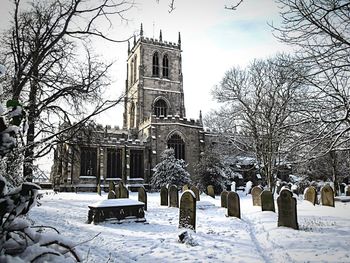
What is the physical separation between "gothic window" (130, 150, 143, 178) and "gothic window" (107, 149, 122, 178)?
120 cm

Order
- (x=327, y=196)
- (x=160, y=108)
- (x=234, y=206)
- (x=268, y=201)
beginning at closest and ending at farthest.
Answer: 1. (x=234, y=206)
2. (x=268, y=201)
3. (x=327, y=196)
4. (x=160, y=108)

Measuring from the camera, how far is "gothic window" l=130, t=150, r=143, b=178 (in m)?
28.9

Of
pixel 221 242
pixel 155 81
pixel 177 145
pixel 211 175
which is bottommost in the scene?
pixel 221 242

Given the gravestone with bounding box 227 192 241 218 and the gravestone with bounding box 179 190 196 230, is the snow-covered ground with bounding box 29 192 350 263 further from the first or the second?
the gravestone with bounding box 227 192 241 218

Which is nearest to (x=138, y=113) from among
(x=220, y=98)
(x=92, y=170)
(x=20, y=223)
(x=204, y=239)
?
(x=92, y=170)

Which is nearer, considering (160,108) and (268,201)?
(268,201)

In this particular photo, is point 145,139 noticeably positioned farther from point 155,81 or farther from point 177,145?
point 155,81

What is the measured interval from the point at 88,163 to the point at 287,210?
2316cm

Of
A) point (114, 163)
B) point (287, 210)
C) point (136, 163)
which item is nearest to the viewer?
point (287, 210)

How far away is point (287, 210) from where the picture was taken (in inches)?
297

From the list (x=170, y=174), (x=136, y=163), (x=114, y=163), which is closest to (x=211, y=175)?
(x=170, y=174)

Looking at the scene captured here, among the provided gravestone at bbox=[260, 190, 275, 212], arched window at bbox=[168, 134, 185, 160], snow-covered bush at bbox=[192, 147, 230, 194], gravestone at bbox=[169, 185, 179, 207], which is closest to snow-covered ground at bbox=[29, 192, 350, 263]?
gravestone at bbox=[260, 190, 275, 212]

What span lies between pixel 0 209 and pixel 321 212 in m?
11.1

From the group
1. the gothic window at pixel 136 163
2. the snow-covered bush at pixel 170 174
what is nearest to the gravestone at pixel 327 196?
the snow-covered bush at pixel 170 174
